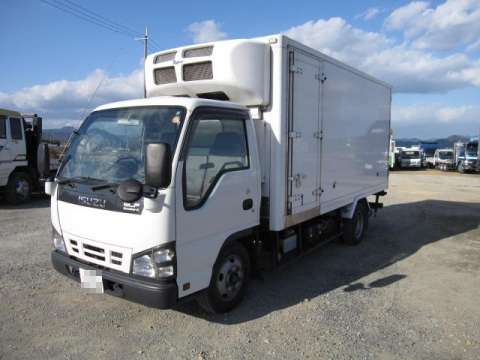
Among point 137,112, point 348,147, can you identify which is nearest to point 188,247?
point 137,112

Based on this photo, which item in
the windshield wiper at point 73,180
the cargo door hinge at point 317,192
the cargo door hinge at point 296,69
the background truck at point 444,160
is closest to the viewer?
the windshield wiper at point 73,180

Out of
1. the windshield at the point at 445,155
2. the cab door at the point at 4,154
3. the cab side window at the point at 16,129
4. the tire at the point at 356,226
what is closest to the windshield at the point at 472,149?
the windshield at the point at 445,155

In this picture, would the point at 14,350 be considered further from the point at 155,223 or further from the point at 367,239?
the point at 367,239

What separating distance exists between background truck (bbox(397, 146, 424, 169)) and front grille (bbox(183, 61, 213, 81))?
32404 millimetres

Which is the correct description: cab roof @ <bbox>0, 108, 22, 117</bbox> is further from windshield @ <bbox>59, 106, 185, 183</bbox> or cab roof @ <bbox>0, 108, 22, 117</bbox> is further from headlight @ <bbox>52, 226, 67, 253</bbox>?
headlight @ <bbox>52, 226, 67, 253</bbox>

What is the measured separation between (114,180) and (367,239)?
5853 mm

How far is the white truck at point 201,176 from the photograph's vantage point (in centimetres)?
327

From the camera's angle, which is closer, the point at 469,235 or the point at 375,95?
the point at 375,95

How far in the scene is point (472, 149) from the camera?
29781mm

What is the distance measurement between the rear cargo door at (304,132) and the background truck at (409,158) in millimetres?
31025

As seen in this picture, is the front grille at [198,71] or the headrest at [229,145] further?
the front grille at [198,71]

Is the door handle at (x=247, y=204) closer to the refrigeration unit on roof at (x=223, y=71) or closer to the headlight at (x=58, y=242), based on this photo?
the refrigeration unit on roof at (x=223, y=71)

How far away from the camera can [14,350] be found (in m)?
3.43

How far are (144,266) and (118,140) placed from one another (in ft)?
4.19
